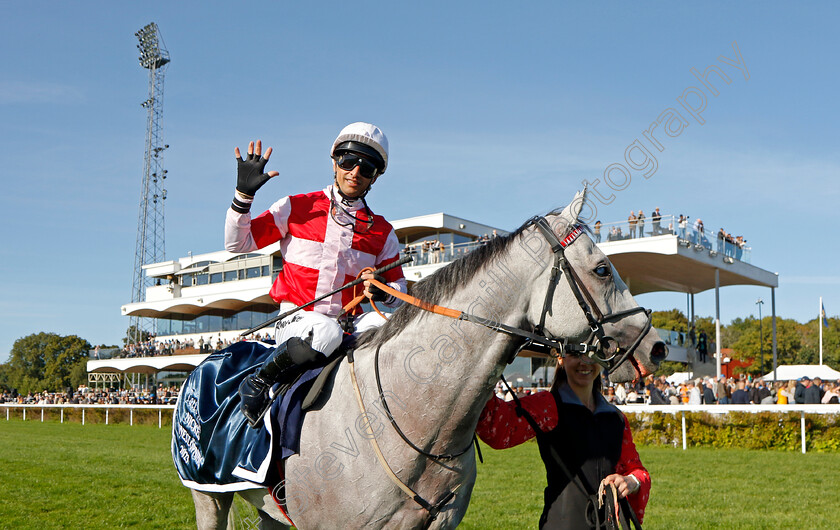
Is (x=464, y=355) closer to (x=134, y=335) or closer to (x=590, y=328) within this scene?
(x=590, y=328)

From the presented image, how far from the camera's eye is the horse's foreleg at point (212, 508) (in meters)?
3.46

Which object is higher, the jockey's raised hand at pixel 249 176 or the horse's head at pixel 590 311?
the jockey's raised hand at pixel 249 176

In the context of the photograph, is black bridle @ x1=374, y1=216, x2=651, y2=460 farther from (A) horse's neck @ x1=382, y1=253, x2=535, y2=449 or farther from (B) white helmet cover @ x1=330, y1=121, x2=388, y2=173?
(B) white helmet cover @ x1=330, y1=121, x2=388, y2=173

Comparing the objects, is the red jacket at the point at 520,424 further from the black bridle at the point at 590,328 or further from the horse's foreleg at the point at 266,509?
the horse's foreleg at the point at 266,509

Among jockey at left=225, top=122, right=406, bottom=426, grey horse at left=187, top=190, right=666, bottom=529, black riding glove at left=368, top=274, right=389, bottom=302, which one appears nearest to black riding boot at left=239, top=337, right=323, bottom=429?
jockey at left=225, top=122, right=406, bottom=426

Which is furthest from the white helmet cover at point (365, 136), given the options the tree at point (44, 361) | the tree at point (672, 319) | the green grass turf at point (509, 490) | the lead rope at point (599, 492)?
the tree at point (44, 361)

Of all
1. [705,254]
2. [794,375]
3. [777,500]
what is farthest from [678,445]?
[794,375]

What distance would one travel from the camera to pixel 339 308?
3.09m

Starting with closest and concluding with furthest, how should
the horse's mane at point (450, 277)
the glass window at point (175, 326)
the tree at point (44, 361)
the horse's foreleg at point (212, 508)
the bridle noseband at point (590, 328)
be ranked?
1. the bridle noseband at point (590, 328)
2. the horse's mane at point (450, 277)
3. the horse's foreleg at point (212, 508)
4. the glass window at point (175, 326)
5. the tree at point (44, 361)

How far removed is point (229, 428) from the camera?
10.1 feet

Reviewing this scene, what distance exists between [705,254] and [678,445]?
1062 centimetres

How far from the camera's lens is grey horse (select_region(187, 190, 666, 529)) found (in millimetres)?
2486

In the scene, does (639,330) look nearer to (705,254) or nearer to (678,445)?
(678,445)

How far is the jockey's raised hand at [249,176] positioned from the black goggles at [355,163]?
11.4 inches
